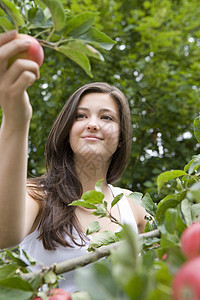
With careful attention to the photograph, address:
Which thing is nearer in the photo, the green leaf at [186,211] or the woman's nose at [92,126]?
the green leaf at [186,211]

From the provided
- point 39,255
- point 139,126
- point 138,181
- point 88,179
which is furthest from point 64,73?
point 39,255

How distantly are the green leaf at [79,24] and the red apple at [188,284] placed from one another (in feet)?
1.30

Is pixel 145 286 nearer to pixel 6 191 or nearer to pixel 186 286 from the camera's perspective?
pixel 186 286

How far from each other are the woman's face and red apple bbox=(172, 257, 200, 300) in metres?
0.99

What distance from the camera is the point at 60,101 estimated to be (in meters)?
2.90

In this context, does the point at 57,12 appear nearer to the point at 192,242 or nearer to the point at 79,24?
the point at 79,24

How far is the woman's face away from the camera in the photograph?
1.30 meters

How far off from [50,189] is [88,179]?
0.56 ft

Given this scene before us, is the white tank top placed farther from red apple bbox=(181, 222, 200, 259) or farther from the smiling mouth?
red apple bbox=(181, 222, 200, 259)

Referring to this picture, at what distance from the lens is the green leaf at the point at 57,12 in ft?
1.68

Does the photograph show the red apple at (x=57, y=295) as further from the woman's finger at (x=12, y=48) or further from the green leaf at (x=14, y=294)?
the woman's finger at (x=12, y=48)

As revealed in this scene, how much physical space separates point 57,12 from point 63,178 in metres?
0.94

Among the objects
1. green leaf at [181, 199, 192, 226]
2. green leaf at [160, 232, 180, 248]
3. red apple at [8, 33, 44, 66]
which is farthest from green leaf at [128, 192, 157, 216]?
red apple at [8, 33, 44, 66]

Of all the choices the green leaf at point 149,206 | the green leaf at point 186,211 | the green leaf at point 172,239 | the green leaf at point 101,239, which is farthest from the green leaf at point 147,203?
the green leaf at point 172,239
